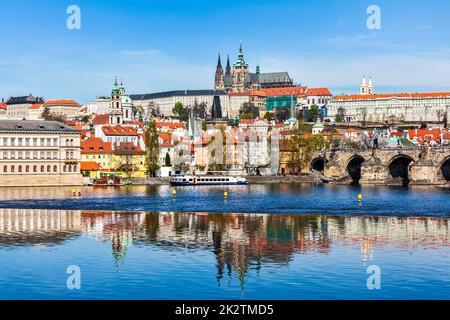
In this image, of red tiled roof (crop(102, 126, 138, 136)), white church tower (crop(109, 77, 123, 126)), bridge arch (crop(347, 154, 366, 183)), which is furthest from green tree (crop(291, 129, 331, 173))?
white church tower (crop(109, 77, 123, 126))

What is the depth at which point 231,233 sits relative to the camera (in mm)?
35906

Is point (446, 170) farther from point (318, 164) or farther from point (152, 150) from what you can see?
point (152, 150)

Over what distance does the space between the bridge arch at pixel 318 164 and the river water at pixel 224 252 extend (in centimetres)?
5347

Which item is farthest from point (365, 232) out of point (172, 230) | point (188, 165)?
point (188, 165)

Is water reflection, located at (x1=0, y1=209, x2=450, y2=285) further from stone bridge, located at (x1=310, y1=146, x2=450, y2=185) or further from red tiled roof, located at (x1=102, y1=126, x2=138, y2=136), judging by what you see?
red tiled roof, located at (x1=102, y1=126, x2=138, y2=136)

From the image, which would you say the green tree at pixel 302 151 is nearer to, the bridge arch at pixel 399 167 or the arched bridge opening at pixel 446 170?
the bridge arch at pixel 399 167

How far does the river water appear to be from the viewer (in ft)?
75.6

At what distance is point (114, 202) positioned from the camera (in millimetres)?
56406

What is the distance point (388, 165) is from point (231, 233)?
62903mm

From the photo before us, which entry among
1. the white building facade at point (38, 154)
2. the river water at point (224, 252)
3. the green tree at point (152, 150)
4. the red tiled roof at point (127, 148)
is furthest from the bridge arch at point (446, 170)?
the river water at point (224, 252)

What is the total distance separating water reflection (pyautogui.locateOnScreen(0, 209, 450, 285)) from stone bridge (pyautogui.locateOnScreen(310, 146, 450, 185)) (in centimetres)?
4787

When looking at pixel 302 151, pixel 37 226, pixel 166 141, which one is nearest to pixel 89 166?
pixel 166 141

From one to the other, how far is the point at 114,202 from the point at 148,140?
1401 inches

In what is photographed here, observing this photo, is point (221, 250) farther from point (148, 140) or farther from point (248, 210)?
point (148, 140)
